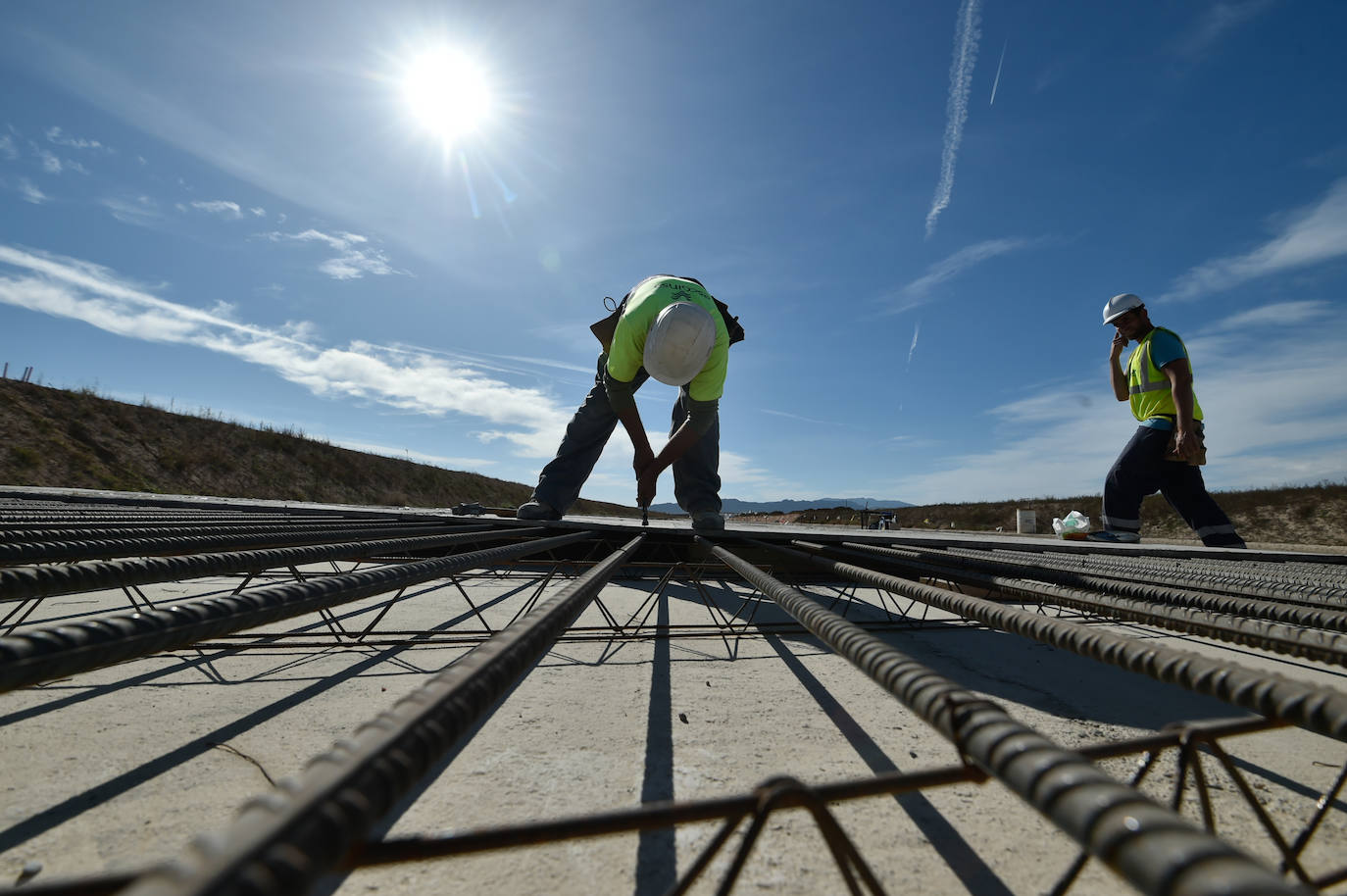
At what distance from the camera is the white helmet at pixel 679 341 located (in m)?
3.94

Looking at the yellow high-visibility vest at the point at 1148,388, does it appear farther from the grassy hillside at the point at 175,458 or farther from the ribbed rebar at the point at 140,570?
the grassy hillside at the point at 175,458

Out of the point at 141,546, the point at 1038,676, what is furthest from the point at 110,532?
the point at 1038,676

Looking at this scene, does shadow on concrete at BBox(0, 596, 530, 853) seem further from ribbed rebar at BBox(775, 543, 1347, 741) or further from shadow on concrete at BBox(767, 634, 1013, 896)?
ribbed rebar at BBox(775, 543, 1347, 741)

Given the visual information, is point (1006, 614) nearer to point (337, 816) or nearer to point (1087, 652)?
point (1087, 652)

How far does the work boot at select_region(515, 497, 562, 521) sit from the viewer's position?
4.94 meters

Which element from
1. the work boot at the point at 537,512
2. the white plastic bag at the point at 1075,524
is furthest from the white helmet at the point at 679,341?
the white plastic bag at the point at 1075,524

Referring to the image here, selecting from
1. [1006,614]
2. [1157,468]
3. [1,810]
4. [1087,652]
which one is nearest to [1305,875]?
[1087,652]

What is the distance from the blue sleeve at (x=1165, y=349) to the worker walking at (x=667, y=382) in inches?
150

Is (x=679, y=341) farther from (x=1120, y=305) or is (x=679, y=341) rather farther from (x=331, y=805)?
(x=1120, y=305)

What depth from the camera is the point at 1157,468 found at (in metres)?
4.94

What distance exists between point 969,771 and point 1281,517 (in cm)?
2178

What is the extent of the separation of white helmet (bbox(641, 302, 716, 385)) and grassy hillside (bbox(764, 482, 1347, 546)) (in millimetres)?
12462

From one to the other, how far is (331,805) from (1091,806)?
0.75 m

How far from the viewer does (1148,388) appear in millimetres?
5059
